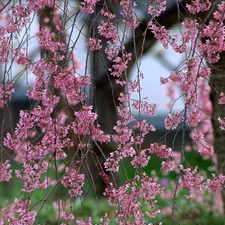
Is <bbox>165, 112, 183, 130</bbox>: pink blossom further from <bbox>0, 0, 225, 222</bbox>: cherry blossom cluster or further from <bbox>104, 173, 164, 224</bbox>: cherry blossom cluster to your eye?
<bbox>104, 173, 164, 224</bbox>: cherry blossom cluster

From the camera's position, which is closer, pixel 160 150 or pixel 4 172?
pixel 160 150

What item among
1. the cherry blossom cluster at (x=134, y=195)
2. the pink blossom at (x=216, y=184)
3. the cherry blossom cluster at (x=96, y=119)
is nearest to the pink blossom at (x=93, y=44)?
the cherry blossom cluster at (x=96, y=119)

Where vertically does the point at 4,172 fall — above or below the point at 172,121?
below

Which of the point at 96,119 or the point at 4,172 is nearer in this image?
the point at 96,119

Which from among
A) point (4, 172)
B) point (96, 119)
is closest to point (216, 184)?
point (96, 119)

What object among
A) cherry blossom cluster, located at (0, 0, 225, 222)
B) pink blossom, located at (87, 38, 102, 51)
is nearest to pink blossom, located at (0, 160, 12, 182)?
cherry blossom cluster, located at (0, 0, 225, 222)

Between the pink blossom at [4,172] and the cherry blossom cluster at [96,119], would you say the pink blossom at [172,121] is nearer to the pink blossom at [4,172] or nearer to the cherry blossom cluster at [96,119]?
the cherry blossom cluster at [96,119]

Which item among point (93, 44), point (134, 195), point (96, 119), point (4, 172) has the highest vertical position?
point (93, 44)

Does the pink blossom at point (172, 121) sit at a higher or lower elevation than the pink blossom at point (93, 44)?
lower

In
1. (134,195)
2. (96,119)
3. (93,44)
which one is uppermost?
(93,44)

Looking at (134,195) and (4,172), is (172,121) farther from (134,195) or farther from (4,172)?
(4,172)

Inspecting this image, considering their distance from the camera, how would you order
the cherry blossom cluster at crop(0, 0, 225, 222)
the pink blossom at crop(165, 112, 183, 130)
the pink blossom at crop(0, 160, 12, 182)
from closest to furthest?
the cherry blossom cluster at crop(0, 0, 225, 222)
the pink blossom at crop(165, 112, 183, 130)
the pink blossom at crop(0, 160, 12, 182)

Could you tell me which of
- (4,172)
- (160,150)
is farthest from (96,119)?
(4,172)

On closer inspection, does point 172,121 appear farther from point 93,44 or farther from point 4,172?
point 4,172
